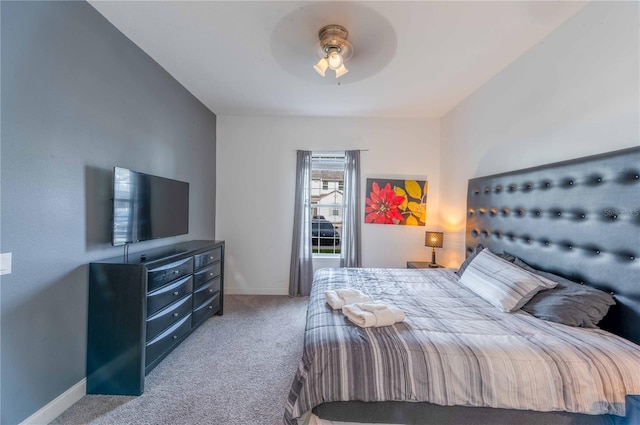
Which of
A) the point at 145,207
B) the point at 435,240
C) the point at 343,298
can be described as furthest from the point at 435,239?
the point at 145,207

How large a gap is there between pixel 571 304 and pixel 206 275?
2.96 meters

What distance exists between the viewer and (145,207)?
84.2 inches

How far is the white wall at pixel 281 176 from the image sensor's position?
12.4 feet

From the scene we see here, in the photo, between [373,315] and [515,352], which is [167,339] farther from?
[515,352]

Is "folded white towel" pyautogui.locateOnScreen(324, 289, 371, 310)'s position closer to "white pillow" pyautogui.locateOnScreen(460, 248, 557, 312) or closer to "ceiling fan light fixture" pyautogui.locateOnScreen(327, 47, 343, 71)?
"white pillow" pyautogui.locateOnScreen(460, 248, 557, 312)

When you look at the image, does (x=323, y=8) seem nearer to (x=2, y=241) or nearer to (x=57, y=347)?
(x=2, y=241)

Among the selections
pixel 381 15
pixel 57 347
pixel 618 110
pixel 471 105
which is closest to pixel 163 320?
pixel 57 347

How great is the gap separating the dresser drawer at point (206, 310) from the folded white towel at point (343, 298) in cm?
154

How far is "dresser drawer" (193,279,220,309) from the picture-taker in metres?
2.55

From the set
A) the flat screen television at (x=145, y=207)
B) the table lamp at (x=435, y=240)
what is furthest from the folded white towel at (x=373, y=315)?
the table lamp at (x=435, y=240)

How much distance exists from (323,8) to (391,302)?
205 cm

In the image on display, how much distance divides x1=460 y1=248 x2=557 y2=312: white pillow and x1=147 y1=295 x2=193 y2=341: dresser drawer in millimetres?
2511

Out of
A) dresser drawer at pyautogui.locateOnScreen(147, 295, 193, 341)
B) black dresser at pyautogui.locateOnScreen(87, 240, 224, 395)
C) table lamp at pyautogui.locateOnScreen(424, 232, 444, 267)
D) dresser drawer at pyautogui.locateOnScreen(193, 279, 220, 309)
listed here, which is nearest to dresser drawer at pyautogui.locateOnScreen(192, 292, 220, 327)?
dresser drawer at pyautogui.locateOnScreen(193, 279, 220, 309)

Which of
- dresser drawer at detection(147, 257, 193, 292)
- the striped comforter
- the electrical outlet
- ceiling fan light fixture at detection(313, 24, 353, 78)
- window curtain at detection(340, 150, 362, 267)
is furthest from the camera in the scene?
window curtain at detection(340, 150, 362, 267)
